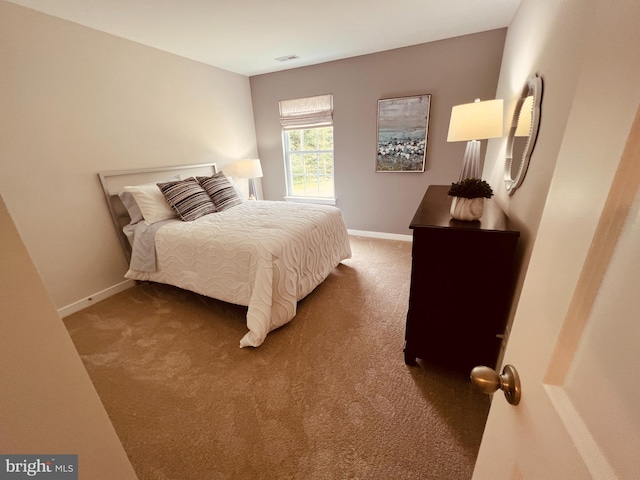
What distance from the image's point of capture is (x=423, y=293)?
143 centimetres

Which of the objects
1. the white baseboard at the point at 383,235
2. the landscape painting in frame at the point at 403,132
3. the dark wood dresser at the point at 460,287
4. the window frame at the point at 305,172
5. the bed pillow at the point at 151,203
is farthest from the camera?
the window frame at the point at 305,172

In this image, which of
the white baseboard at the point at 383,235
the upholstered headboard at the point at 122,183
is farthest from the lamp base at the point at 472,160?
the upholstered headboard at the point at 122,183

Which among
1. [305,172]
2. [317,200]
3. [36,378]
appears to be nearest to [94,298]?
[36,378]

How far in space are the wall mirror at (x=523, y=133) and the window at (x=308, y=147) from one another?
2.41 metres

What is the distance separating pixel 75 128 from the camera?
224cm

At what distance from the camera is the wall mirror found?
1.31 metres

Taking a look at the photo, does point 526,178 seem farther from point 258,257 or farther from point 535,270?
point 258,257

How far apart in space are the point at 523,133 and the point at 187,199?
2782mm

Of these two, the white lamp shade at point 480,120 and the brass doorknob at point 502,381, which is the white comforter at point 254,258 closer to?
the white lamp shade at point 480,120

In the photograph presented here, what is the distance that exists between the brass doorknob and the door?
0.02 meters

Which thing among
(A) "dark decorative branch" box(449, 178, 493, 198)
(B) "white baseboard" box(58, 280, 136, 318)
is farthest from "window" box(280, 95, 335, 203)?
(A) "dark decorative branch" box(449, 178, 493, 198)

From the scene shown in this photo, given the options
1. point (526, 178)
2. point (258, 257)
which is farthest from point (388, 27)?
point (258, 257)

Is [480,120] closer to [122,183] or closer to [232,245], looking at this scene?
[232,245]

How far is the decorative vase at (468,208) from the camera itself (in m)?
1.31
